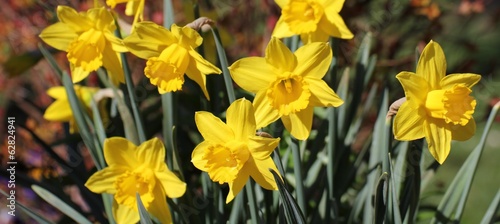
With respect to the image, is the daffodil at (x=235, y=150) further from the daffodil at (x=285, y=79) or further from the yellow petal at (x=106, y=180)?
the yellow petal at (x=106, y=180)

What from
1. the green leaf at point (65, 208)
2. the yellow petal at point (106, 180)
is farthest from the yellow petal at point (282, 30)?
the green leaf at point (65, 208)

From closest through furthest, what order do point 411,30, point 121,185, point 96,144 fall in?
point 121,185 < point 96,144 < point 411,30

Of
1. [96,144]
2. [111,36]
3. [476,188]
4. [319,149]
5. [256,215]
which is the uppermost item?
[111,36]

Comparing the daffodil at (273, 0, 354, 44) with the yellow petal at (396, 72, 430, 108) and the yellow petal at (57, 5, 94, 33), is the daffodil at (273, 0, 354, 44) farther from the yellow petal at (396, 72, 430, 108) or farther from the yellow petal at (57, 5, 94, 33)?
the yellow petal at (57, 5, 94, 33)

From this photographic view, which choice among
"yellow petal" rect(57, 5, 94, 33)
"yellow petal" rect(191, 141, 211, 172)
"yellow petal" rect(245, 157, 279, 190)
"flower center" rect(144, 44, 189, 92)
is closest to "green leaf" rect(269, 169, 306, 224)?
"yellow petal" rect(245, 157, 279, 190)

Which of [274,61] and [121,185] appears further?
[121,185]

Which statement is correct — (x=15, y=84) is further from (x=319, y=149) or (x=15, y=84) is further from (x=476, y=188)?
(x=476, y=188)

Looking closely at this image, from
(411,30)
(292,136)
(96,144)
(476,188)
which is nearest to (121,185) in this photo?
(96,144)
